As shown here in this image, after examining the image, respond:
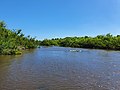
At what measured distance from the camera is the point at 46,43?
16800cm

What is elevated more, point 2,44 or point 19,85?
point 2,44

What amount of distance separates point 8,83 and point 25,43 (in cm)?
6843

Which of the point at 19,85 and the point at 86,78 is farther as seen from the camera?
the point at 86,78

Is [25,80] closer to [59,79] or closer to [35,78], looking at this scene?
[35,78]

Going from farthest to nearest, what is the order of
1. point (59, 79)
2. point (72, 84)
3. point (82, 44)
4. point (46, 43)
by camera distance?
point (46, 43) → point (82, 44) → point (59, 79) → point (72, 84)

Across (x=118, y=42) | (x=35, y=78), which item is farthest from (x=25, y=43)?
(x=35, y=78)

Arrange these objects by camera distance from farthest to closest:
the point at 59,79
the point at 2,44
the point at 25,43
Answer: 1. the point at 25,43
2. the point at 2,44
3. the point at 59,79

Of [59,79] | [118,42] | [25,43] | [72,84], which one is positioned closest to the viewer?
[72,84]

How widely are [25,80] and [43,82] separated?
1.87m

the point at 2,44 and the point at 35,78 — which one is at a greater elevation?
the point at 2,44

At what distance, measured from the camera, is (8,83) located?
19562 mm

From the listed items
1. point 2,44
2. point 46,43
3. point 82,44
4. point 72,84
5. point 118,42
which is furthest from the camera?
point 46,43

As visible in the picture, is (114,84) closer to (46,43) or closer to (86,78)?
(86,78)

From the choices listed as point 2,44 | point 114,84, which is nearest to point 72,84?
point 114,84
